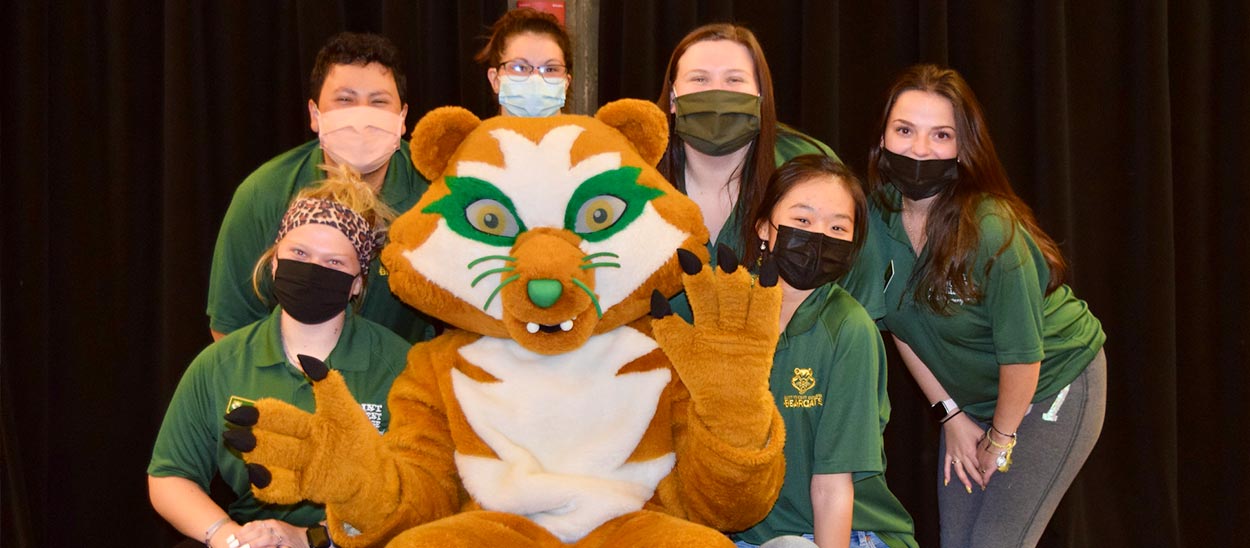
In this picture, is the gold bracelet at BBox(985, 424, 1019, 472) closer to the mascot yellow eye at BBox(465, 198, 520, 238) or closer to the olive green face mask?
the olive green face mask

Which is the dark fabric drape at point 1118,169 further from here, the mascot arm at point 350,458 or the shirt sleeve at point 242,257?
the mascot arm at point 350,458

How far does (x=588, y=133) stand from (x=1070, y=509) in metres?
2.37

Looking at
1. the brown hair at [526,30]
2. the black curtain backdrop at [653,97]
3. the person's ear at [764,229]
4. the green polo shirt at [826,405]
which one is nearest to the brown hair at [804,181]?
the person's ear at [764,229]

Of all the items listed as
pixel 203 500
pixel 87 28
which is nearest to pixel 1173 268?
pixel 203 500

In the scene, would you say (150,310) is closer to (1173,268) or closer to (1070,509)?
(1070,509)

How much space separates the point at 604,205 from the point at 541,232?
0.40ft

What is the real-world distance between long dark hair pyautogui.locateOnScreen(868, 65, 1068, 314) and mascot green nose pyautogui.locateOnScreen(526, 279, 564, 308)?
3.48 feet

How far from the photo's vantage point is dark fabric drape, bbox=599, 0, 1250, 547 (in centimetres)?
341

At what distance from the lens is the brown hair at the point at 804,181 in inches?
82.4

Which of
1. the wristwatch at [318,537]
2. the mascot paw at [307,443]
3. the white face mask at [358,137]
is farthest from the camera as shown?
the white face mask at [358,137]

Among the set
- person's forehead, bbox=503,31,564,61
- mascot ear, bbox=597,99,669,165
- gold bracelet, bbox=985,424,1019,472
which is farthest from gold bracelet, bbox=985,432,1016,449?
person's forehead, bbox=503,31,564,61

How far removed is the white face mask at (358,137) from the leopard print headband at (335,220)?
1.20 ft

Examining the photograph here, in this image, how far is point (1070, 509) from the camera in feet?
11.3

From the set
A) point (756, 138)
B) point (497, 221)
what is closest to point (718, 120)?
point (756, 138)
